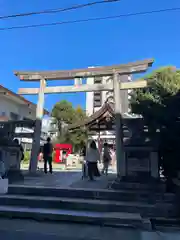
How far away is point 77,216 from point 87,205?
0.74 m

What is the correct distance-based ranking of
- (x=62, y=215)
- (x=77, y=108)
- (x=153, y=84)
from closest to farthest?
(x=62, y=215) → (x=153, y=84) → (x=77, y=108)

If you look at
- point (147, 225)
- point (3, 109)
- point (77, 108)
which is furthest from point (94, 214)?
point (77, 108)

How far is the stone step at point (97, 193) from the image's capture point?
23.2ft

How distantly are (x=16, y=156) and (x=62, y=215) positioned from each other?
5.18 meters

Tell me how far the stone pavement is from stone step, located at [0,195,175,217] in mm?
912

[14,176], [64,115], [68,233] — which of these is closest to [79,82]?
[14,176]

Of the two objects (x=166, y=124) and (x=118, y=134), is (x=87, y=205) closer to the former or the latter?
(x=166, y=124)

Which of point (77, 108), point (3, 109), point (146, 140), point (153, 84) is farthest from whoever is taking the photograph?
point (77, 108)

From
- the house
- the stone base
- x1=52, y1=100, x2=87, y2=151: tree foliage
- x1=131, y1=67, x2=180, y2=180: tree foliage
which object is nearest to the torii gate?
the stone base

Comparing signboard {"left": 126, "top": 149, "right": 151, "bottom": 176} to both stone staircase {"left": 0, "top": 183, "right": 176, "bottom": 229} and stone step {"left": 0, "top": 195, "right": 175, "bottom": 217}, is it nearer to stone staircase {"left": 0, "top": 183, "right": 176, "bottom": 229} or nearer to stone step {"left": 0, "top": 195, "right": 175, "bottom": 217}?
stone staircase {"left": 0, "top": 183, "right": 176, "bottom": 229}

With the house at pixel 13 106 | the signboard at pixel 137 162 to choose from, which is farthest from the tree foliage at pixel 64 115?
the signboard at pixel 137 162

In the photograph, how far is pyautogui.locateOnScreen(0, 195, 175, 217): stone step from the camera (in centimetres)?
638

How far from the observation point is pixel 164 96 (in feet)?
24.7

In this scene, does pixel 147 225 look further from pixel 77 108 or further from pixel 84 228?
pixel 77 108
